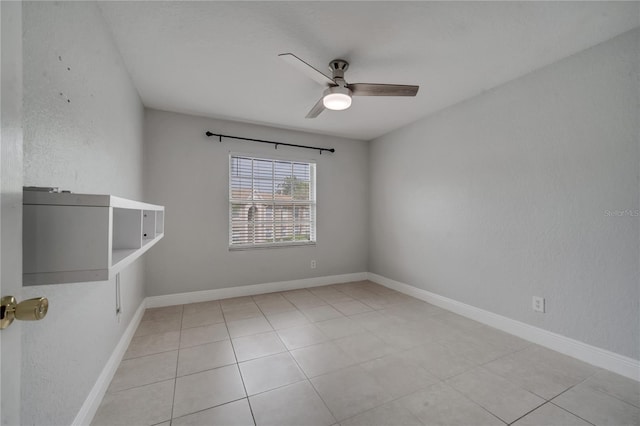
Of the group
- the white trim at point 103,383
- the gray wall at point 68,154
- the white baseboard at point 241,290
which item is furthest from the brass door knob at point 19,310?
the white baseboard at point 241,290

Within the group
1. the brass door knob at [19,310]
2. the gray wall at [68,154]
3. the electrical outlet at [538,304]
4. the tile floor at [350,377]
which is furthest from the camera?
the electrical outlet at [538,304]

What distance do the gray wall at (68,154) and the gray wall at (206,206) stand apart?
1.29 metres

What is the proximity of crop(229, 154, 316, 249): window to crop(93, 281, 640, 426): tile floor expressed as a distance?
1291 mm

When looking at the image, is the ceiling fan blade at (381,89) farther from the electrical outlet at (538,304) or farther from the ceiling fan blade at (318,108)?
the electrical outlet at (538,304)

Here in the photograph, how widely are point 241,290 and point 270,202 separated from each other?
1300 millimetres

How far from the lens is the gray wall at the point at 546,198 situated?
1931 millimetres

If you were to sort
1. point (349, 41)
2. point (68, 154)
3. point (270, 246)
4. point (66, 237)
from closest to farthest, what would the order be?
point (66, 237) → point (68, 154) → point (349, 41) → point (270, 246)

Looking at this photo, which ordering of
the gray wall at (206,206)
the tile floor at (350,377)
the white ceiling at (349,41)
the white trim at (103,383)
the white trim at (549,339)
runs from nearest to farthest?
the white trim at (103,383)
the tile floor at (350,377)
the white ceiling at (349,41)
the white trim at (549,339)
the gray wall at (206,206)

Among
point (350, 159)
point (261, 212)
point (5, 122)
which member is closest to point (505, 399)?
point (5, 122)

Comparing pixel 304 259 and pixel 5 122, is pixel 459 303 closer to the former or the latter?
pixel 304 259

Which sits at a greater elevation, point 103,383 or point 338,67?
point 338,67

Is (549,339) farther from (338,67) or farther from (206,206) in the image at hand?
(206,206)

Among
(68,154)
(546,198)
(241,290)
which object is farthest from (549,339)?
(68,154)

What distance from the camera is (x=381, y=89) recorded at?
220 cm
